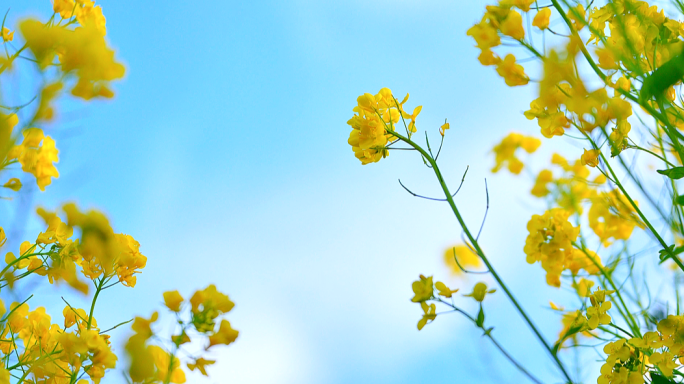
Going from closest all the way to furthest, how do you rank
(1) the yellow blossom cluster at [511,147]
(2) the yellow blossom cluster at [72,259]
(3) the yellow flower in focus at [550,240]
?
(2) the yellow blossom cluster at [72,259] < (3) the yellow flower in focus at [550,240] < (1) the yellow blossom cluster at [511,147]

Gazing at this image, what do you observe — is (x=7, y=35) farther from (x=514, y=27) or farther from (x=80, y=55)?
(x=514, y=27)

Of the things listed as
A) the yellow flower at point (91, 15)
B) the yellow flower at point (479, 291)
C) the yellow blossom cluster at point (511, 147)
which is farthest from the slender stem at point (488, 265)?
the yellow blossom cluster at point (511, 147)

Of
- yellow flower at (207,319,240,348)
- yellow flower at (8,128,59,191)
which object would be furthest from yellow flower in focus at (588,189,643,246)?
yellow flower at (8,128,59,191)

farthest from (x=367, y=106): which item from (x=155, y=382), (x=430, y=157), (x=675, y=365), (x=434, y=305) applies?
(x=675, y=365)

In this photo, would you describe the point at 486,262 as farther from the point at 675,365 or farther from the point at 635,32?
the point at 635,32

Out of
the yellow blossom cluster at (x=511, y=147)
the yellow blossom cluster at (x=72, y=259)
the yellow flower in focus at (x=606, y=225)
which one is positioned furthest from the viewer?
the yellow blossom cluster at (x=511, y=147)

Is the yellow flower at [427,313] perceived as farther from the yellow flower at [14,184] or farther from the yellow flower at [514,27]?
the yellow flower at [14,184]
